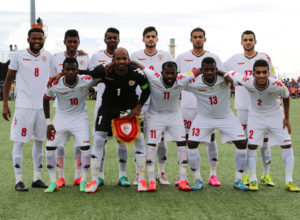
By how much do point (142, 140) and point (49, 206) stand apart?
159 cm

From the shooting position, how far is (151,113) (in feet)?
19.1

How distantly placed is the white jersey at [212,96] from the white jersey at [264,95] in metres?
0.24

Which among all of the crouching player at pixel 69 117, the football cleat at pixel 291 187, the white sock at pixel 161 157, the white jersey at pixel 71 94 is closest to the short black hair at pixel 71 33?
the crouching player at pixel 69 117

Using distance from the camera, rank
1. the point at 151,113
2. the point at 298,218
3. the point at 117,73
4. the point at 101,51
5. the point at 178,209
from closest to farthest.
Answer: the point at 298,218
the point at 178,209
the point at 117,73
the point at 151,113
the point at 101,51

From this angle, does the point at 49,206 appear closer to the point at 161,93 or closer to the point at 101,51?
the point at 161,93

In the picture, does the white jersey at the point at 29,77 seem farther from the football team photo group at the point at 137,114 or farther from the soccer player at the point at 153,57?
the soccer player at the point at 153,57

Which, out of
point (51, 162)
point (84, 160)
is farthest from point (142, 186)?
point (51, 162)

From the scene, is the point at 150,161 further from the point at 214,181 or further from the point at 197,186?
the point at 214,181

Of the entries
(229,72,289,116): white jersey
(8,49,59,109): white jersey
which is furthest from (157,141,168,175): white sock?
(8,49,59,109): white jersey

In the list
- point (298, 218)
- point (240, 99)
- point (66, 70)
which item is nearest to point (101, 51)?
point (66, 70)

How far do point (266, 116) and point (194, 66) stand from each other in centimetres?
135

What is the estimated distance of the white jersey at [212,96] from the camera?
5.60 m

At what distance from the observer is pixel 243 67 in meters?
6.14

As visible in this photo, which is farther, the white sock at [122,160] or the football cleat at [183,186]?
the white sock at [122,160]
